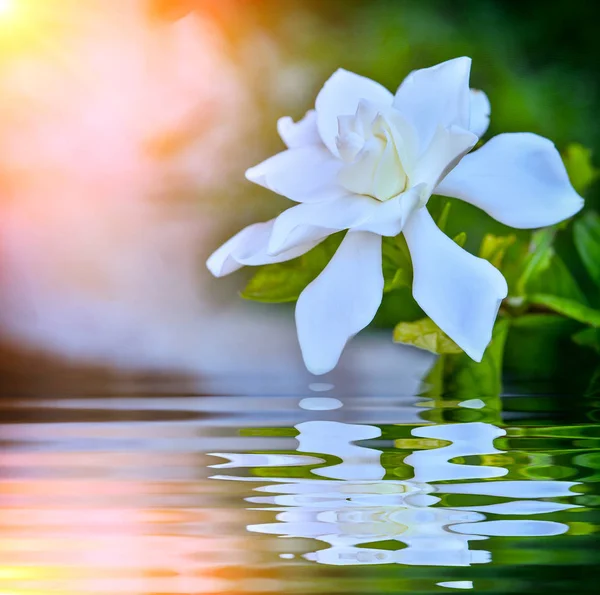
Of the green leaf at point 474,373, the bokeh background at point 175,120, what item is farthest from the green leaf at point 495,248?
the bokeh background at point 175,120

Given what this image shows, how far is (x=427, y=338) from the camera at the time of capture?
0.33 m

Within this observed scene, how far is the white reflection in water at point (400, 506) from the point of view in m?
0.23

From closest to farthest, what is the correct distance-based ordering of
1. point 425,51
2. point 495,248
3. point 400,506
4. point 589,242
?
1. point 400,506
2. point 495,248
3. point 589,242
4. point 425,51

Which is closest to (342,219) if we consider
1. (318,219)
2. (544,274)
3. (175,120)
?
(318,219)

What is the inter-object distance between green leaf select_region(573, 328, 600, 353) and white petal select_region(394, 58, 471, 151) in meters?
0.22

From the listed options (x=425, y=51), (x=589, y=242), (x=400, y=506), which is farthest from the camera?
(x=425, y=51)

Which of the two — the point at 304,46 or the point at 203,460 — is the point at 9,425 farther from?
the point at 304,46

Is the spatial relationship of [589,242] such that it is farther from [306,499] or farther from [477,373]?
[306,499]

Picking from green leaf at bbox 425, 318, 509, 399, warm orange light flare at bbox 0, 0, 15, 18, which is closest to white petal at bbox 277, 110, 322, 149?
green leaf at bbox 425, 318, 509, 399

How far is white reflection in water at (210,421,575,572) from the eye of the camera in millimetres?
225

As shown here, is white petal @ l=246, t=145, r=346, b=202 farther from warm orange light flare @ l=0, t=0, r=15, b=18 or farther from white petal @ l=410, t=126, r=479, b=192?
warm orange light flare @ l=0, t=0, r=15, b=18

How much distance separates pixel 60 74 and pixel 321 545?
475 mm

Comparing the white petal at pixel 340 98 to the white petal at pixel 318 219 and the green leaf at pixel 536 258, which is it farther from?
the green leaf at pixel 536 258

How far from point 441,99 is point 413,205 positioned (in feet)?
0.17
